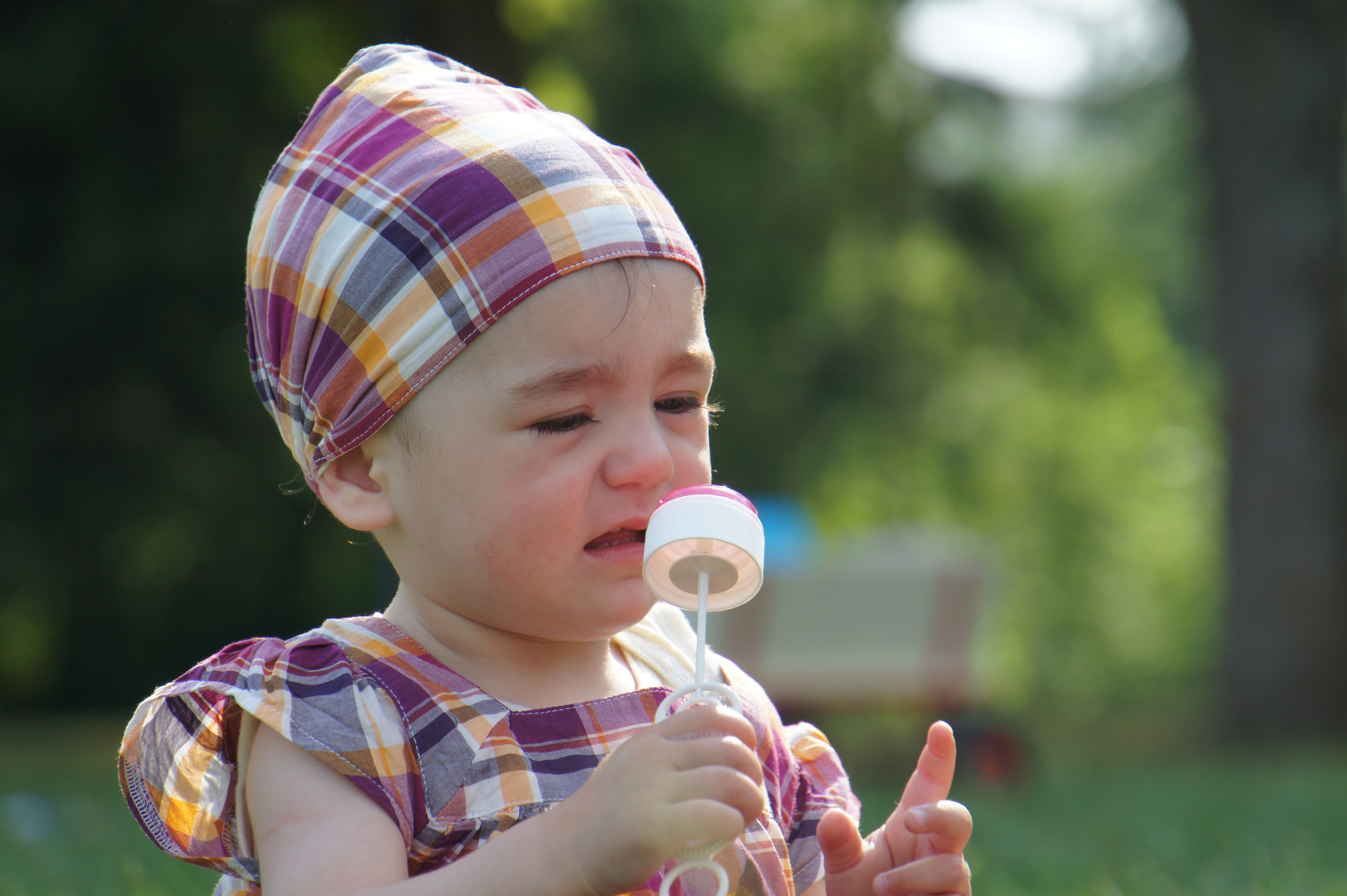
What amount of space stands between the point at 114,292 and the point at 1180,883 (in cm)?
892

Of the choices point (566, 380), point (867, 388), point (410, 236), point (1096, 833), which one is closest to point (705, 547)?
point (566, 380)

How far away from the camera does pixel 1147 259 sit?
63.5ft

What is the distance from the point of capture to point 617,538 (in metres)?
1.60

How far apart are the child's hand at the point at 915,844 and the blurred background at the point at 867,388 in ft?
5.60

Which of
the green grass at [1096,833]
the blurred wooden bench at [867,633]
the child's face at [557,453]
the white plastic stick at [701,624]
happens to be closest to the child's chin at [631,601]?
the child's face at [557,453]

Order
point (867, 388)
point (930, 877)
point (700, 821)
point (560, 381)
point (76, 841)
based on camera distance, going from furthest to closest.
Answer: point (867, 388), point (76, 841), point (930, 877), point (560, 381), point (700, 821)

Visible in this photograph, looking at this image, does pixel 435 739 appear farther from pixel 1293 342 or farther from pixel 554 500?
pixel 1293 342

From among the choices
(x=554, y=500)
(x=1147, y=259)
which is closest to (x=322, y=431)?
(x=554, y=500)

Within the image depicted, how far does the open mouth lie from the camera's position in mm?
1591

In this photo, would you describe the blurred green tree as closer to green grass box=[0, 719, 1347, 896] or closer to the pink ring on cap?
green grass box=[0, 719, 1347, 896]

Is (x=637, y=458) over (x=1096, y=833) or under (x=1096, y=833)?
over

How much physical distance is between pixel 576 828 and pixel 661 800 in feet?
0.34

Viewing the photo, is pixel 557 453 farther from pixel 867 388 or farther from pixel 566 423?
pixel 867 388

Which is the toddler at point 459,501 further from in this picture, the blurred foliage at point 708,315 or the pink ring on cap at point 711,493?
the blurred foliage at point 708,315
